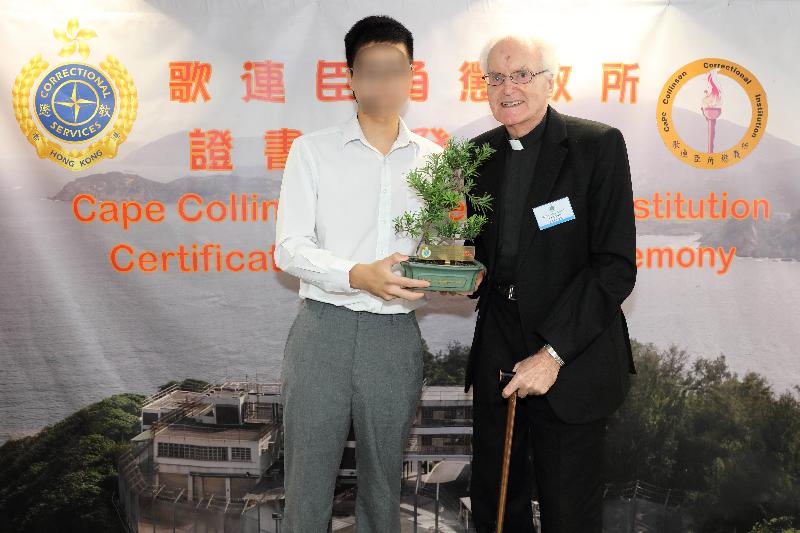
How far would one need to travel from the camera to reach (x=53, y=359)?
325 cm

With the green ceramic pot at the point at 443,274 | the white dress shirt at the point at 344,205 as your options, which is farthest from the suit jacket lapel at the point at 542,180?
the white dress shirt at the point at 344,205

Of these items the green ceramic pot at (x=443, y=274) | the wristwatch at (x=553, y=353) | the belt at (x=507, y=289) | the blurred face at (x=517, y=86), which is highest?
the blurred face at (x=517, y=86)

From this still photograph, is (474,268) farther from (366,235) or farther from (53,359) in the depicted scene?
(53,359)

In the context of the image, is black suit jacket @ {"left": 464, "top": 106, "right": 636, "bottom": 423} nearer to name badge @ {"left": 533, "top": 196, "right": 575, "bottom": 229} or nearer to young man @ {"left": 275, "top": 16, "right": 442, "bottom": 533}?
name badge @ {"left": 533, "top": 196, "right": 575, "bottom": 229}

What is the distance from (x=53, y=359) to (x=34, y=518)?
32.1 inches

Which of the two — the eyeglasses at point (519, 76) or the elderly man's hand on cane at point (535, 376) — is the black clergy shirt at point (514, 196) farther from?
the elderly man's hand on cane at point (535, 376)

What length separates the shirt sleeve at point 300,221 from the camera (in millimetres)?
2000

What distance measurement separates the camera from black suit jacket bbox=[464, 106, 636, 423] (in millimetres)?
1906

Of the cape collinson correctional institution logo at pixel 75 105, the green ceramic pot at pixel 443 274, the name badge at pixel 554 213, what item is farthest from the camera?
the cape collinson correctional institution logo at pixel 75 105

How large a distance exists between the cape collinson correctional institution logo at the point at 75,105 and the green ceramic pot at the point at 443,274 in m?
2.04

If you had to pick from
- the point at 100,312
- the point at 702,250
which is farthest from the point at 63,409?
the point at 702,250

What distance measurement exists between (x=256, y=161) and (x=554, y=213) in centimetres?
177

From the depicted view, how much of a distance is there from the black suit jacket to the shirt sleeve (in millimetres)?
570

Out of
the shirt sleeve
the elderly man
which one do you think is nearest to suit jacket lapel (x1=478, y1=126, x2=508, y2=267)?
the elderly man
